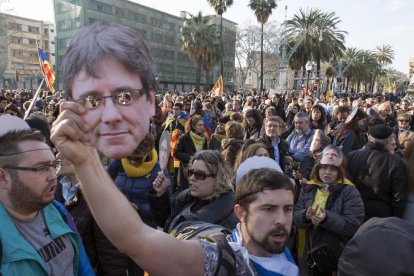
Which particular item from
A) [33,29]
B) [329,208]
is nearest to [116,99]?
[329,208]

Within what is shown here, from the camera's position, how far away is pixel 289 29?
1521 inches

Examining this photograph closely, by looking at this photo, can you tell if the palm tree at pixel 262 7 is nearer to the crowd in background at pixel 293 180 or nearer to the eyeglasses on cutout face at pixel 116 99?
the crowd in background at pixel 293 180

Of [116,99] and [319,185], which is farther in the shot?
[319,185]

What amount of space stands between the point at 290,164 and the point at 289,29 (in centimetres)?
3659

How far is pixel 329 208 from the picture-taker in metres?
3.57

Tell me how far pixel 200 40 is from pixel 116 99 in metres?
34.2

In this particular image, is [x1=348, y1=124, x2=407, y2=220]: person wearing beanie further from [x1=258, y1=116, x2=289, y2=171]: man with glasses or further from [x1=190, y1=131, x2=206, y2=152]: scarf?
[x1=190, y1=131, x2=206, y2=152]: scarf

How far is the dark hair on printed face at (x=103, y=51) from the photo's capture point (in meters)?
0.97

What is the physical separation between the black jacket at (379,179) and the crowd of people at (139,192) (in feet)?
0.04

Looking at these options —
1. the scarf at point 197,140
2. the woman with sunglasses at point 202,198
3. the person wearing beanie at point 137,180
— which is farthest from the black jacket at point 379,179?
the scarf at point 197,140

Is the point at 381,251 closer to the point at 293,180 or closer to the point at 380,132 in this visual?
the point at 293,180

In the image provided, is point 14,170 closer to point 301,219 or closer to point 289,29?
point 301,219

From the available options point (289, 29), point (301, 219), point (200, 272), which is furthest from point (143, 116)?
point (289, 29)

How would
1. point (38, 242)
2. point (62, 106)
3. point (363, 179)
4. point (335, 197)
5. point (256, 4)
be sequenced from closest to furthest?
point (62, 106)
point (38, 242)
point (335, 197)
point (363, 179)
point (256, 4)
